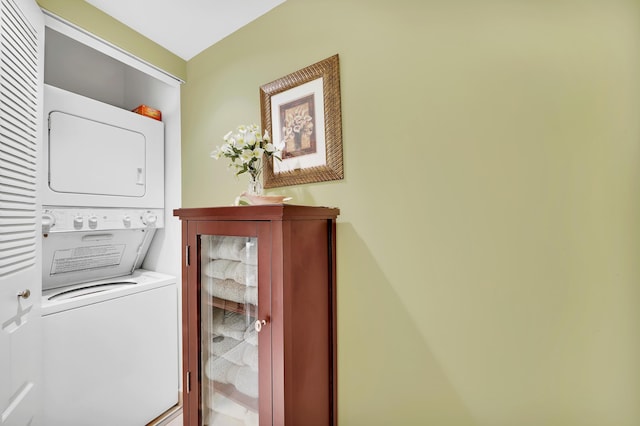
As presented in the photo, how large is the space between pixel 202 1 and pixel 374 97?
119 cm

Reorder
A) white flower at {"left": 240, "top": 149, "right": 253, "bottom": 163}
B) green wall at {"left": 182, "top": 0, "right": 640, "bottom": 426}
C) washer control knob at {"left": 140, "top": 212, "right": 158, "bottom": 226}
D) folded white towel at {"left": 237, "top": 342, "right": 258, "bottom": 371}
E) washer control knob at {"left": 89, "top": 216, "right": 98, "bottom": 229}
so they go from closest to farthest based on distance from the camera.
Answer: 1. green wall at {"left": 182, "top": 0, "right": 640, "bottom": 426}
2. folded white towel at {"left": 237, "top": 342, "right": 258, "bottom": 371}
3. white flower at {"left": 240, "top": 149, "right": 253, "bottom": 163}
4. washer control knob at {"left": 89, "top": 216, "right": 98, "bottom": 229}
5. washer control knob at {"left": 140, "top": 212, "right": 158, "bottom": 226}

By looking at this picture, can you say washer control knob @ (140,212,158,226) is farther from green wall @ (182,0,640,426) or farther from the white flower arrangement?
green wall @ (182,0,640,426)

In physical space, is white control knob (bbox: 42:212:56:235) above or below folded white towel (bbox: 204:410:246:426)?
above

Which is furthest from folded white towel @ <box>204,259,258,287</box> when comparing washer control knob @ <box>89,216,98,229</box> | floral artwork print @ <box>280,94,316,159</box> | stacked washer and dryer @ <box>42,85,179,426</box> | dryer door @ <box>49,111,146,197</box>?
dryer door @ <box>49,111,146,197</box>

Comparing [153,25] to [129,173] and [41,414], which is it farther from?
[41,414]

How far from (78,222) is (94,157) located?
427mm

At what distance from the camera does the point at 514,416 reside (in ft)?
3.10

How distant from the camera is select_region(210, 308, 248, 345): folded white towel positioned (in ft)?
3.86

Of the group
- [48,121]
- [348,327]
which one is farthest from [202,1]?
[348,327]

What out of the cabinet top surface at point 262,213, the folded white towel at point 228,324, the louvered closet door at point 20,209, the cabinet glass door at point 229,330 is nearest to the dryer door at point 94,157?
the louvered closet door at point 20,209

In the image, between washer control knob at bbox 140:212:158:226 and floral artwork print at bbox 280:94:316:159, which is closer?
floral artwork print at bbox 280:94:316:159

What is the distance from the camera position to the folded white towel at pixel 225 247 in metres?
1.15

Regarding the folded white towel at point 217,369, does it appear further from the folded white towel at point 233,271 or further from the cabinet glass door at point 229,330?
the folded white towel at point 233,271

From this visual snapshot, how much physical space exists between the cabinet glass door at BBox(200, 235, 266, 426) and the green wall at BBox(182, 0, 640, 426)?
455 mm
